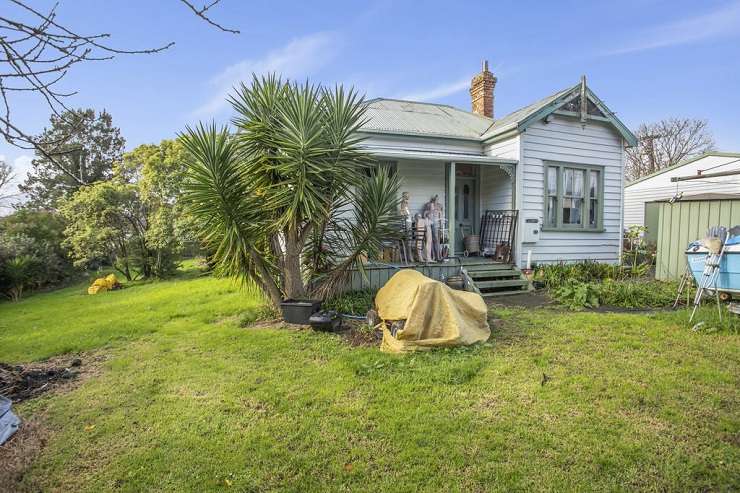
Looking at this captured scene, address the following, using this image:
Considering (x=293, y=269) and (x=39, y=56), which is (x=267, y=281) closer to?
(x=293, y=269)

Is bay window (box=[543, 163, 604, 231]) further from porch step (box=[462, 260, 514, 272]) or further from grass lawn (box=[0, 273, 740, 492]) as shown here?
grass lawn (box=[0, 273, 740, 492])

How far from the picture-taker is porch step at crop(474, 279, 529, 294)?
302 inches

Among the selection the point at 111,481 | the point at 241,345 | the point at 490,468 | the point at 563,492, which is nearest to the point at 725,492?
the point at 563,492

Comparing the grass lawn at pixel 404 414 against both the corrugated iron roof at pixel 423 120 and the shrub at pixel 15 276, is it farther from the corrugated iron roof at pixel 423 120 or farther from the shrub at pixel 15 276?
the shrub at pixel 15 276

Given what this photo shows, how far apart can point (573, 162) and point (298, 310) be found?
7.84 meters

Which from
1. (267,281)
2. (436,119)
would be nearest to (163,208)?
(267,281)

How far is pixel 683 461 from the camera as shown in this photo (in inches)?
93.8

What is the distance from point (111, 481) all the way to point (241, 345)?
2653mm

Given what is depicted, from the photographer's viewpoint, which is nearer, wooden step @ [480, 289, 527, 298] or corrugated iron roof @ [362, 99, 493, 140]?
wooden step @ [480, 289, 527, 298]

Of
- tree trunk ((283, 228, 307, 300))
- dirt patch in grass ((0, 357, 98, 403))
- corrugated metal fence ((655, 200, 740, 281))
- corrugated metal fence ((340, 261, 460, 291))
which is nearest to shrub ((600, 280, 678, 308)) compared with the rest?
corrugated metal fence ((655, 200, 740, 281))

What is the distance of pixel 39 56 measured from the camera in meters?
1.56

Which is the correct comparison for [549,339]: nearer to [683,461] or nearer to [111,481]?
[683,461]

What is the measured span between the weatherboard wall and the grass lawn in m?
→ 4.06

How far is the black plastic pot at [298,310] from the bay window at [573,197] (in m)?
6.37
